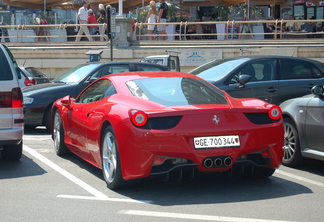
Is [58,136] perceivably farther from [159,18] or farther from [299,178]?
[159,18]

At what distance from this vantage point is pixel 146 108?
600cm

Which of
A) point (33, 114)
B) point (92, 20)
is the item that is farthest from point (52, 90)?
point (92, 20)

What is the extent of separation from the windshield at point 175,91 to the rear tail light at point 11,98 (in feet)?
5.48

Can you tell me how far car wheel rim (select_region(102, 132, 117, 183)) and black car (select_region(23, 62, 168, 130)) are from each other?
5086mm

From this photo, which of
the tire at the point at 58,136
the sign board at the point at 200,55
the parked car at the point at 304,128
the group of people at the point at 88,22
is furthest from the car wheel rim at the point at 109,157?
the group of people at the point at 88,22

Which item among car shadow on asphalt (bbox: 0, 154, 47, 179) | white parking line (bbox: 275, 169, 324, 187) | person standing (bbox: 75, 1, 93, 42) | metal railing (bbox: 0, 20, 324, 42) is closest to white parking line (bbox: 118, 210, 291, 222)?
white parking line (bbox: 275, 169, 324, 187)

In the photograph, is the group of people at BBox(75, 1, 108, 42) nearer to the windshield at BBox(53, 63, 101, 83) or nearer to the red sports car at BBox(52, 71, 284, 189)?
the windshield at BBox(53, 63, 101, 83)

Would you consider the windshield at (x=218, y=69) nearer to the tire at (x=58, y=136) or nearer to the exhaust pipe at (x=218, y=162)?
the tire at (x=58, y=136)

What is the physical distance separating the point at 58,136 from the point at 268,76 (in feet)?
14.7

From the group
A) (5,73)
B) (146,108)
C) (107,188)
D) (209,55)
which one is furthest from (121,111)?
(209,55)

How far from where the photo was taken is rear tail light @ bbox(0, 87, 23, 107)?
7539mm

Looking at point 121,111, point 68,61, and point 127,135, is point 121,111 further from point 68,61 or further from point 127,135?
point 68,61

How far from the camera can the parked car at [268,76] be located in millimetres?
10938

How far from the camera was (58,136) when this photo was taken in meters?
8.71
